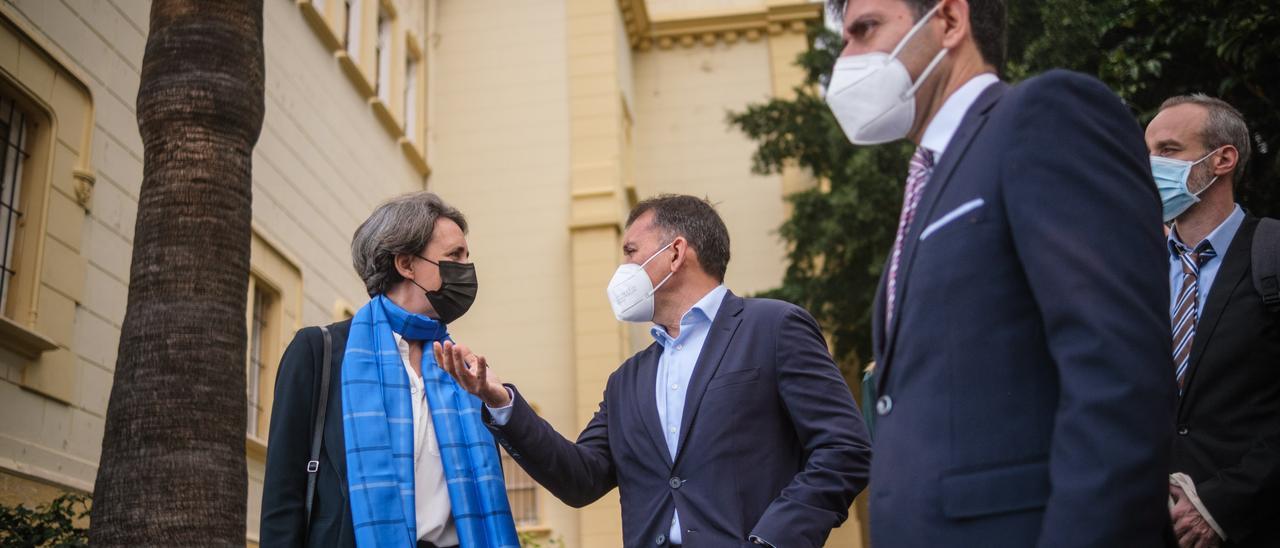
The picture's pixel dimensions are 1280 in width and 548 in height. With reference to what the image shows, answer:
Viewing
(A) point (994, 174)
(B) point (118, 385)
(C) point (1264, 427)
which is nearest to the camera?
(A) point (994, 174)

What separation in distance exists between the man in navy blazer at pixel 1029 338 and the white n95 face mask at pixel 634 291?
87.7 inches

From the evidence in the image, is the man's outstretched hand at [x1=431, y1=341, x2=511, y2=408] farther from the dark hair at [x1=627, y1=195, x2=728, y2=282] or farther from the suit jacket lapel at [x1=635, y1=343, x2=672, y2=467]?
the dark hair at [x1=627, y1=195, x2=728, y2=282]

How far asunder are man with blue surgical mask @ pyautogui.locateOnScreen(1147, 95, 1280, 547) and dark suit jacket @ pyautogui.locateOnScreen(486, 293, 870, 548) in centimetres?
110

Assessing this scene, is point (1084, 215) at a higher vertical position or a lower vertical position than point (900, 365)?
higher

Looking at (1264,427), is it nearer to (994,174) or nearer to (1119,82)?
(994,174)

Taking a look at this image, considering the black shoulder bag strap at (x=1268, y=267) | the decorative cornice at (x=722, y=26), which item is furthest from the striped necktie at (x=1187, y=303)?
the decorative cornice at (x=722, y=26)

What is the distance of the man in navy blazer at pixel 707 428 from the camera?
13.5ft

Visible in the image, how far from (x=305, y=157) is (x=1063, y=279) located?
1409 centimetres

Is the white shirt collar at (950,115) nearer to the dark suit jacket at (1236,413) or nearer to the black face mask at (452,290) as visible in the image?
the dark suit jacket at (1236,413)

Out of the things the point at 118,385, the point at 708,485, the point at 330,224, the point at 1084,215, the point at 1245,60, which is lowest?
the point at 708,485

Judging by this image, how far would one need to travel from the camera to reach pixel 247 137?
675 cm

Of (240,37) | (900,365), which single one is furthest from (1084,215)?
(240,37)

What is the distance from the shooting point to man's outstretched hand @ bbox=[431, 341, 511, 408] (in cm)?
420

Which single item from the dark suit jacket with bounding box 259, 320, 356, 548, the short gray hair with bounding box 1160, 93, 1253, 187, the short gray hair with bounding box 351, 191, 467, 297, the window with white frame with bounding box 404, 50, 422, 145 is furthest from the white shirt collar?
the window with white frame with bounding box 404, 50, 422, 145
